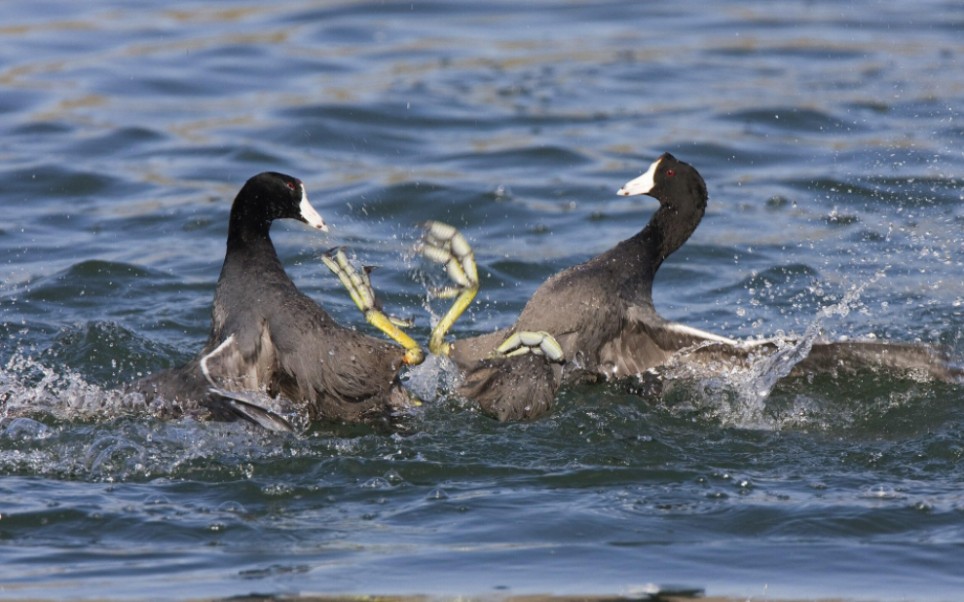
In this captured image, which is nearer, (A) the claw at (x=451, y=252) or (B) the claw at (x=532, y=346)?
(B) the claw at (x=532, y=346)

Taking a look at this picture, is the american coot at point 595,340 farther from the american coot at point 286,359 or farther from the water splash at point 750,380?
the american coot at point 286,359

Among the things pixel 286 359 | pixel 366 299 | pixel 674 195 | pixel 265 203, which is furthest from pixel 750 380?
pixel 265 203

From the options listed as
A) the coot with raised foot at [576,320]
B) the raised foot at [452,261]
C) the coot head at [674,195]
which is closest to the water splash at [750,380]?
the coot with raised foot at [576,320]

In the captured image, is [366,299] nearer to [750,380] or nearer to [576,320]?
[576,320]

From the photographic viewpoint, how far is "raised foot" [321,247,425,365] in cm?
492

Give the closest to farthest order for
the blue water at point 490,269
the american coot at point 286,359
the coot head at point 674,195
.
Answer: the blue water at point 490,269
the american coot at point 286,359
the coot head at point 674,195

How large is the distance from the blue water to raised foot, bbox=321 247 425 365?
0.26m

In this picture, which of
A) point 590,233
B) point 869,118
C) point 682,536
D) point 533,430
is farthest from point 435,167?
point 682,536

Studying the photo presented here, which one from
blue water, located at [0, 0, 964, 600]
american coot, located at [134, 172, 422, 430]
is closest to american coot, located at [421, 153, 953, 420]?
blue water, located at [0, 0, 964, 600]

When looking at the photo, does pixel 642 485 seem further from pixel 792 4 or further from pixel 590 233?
pixel 792 4

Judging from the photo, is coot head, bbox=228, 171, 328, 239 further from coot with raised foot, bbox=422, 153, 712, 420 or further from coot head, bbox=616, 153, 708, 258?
coot head, bbox=616, 153, 708, 258

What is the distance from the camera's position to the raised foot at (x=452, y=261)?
5.07 m

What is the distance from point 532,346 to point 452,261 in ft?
1.42

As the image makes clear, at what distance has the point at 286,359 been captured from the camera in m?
4.89
